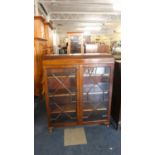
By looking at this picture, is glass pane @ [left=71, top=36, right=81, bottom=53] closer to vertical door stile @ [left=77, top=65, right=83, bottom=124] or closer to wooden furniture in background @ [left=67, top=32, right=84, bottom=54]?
wooden furniture in background @ [left=67, top=32, right=84, bottom=54]

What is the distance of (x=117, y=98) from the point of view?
2328mm

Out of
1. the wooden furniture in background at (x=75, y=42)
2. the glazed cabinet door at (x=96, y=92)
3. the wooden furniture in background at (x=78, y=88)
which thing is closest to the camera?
the wooden furniture in background at (x=78, y=88)

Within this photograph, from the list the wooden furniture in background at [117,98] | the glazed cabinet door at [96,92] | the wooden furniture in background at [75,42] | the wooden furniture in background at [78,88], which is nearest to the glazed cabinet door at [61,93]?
the wooden furniture in background at [78,88]

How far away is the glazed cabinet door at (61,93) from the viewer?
2.16 meters

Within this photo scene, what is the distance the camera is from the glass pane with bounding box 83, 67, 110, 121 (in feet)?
7.37

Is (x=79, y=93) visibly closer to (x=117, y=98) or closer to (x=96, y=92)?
(x=96, y=92)

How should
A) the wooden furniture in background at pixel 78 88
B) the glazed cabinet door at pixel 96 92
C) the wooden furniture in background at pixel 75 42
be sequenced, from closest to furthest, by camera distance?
1. the wooden furniture in background at pixel 78 88
2. the glazed cabinet door at pixel 96 92
3. the wooden furniture in background at pixel 75 42

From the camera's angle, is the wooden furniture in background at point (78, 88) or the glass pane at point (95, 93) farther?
the glass pane at point (95, 93)

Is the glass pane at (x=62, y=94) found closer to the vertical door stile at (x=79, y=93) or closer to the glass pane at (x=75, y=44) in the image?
the vertical door stile at (x=79, y=93)

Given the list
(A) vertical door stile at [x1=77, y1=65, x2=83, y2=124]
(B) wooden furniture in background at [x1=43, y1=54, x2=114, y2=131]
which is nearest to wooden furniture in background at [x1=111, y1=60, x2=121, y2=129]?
(B) wooden furniture in background at [x1=43, y1=54, x2=114, y2=131]

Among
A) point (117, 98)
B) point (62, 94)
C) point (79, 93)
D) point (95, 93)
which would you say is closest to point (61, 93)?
point (62, 94)

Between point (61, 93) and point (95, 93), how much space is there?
54 cm

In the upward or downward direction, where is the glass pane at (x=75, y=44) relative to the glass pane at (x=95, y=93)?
upward
